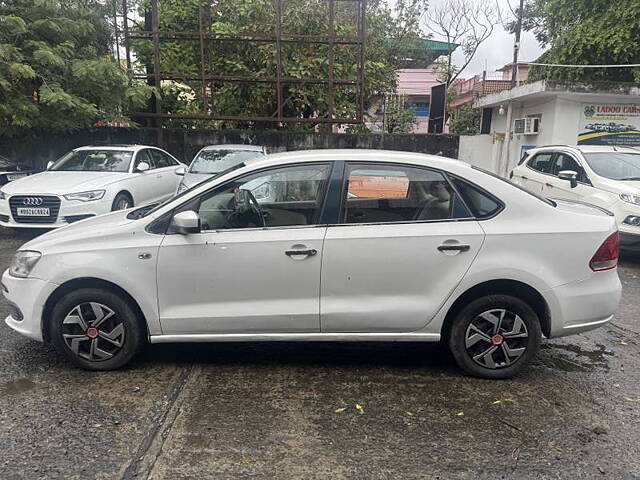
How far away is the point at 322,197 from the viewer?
12.2 ft

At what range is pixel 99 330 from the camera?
12.2 ft

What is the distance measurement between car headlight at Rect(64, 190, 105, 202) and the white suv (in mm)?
7088

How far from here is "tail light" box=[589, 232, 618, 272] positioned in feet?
11.9

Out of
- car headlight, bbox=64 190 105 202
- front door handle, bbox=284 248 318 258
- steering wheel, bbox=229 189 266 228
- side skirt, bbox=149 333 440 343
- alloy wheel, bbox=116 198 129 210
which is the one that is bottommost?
side skirt, bbox=149 333 440 343

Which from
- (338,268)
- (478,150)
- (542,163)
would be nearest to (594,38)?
(478,150)

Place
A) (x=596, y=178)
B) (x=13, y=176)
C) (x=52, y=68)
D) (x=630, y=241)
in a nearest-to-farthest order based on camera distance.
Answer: (x=630, y=241) < (x=596, y=178) < (x=13, y=176) < (x=52, y=68)

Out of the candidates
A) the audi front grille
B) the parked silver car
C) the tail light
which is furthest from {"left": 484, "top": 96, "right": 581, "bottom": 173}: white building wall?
the audi front grille

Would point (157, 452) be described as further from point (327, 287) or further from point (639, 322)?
point (639, 322)

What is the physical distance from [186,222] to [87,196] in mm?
5007

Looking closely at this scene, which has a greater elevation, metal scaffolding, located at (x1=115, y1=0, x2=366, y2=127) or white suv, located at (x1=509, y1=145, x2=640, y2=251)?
metal scaffolding, located at (x1=115, y1=0, x2=366, y2=127)

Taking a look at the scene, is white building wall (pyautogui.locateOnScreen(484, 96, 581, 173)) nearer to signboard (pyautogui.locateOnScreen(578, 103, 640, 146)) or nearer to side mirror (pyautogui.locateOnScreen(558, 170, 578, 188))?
signboard (pyautogui.locateOnScreen(578, 103, 640, 146))

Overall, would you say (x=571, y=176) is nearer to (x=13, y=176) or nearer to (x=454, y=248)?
→ (x=454, y=248)

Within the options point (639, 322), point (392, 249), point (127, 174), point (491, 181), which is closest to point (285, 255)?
point (392, 249)

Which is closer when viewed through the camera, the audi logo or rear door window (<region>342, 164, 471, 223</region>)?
rear door window (<region>342, 164, 471, 223</region>)
